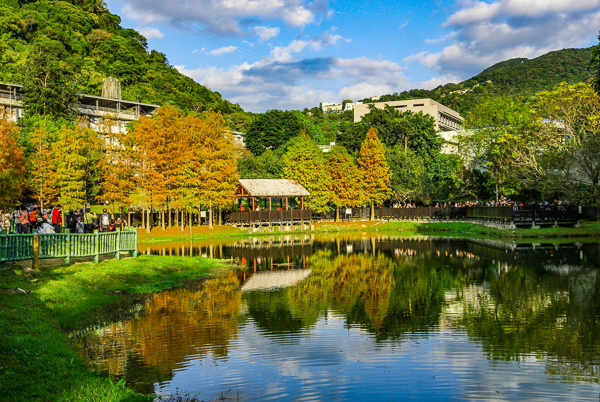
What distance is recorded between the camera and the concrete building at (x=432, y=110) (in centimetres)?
11844

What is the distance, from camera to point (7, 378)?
6.91 m

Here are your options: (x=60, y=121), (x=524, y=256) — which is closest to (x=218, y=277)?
(x=524, y=256)

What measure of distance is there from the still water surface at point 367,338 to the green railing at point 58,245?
3.97 m

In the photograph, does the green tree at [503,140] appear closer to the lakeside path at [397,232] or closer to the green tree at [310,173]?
the lakeside path at [397,232]

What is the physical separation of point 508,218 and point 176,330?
3663 centimetres

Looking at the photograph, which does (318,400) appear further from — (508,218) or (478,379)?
(508,218)

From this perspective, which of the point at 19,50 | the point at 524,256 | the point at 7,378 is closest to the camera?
the point at 7,378

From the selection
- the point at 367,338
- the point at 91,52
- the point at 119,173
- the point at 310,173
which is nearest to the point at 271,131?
the point at 310,173

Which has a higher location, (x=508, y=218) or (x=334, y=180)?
(x=334, y=180)

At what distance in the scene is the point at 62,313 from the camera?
12.5 metres

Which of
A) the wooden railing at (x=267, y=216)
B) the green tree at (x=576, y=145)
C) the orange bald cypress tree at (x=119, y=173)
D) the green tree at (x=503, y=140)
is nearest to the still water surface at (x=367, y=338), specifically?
the green tree at (x=576, y=145)

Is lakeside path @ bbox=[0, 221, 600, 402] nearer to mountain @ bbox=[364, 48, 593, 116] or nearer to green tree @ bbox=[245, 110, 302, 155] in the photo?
green tree @ bbox=[245, 110, 302, 155]

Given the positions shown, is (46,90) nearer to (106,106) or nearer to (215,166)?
(106,106)

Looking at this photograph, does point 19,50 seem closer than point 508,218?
No
